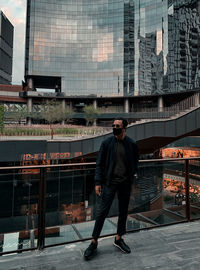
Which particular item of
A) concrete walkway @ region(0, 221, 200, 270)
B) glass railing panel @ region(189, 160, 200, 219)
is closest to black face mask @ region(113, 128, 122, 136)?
concrete walkway @ region(0, 221, 200, 270)

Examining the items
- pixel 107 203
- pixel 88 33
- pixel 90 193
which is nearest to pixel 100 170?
pixel 107 203

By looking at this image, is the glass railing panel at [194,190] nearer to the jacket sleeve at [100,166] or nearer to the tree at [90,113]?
the jacket sleeve at [100,166]

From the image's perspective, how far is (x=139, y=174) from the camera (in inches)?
147

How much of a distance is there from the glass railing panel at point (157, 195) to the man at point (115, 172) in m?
0.83

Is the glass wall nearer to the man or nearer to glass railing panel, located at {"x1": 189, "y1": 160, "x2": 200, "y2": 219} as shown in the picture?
glass railing panel, located at {"x1": 189, "y1": 160, "x2": 200, "y2": 219}

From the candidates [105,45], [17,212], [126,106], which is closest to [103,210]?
[17,212]

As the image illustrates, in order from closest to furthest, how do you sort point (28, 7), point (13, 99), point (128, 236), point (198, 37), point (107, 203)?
1. point (107, 203)
2. point (128, 236)
3. point (198, 37)
4. point (13, 99)
5. point (28, 7)

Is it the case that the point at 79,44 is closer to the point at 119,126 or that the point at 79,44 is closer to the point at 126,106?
the point at 126,106

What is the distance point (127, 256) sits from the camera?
8.89 feet

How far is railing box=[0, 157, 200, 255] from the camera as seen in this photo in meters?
2.95

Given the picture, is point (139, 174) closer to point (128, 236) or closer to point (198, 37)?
point (128, 236)

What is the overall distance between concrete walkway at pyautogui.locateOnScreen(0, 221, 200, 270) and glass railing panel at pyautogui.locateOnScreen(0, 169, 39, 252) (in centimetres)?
21

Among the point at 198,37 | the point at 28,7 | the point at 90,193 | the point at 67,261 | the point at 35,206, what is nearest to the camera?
the point at 67,261

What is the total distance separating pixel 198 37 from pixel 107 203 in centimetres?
5989
